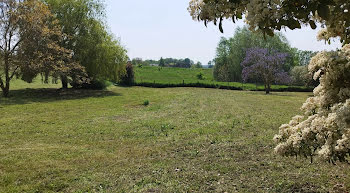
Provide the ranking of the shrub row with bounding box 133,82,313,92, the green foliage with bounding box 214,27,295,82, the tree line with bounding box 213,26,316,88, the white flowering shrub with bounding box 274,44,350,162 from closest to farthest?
the white flowering shrub with bounding box 274,44,350,162 < the shrub row with bounding box 133,82,313,92 < the tree line with bounding box 213,26,316,88 < the green foliage with bounding box 214,27,295,82

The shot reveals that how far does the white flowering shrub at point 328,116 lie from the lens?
2838mm

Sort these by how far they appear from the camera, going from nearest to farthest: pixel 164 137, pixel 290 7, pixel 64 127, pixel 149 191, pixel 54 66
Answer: pixel 290 7
pixel 149 191
pixel 164 137
pixel 64 127
pixel 54 66

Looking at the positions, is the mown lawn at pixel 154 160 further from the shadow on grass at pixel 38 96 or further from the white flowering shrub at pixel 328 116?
the shadow on grass at pixel 38 96

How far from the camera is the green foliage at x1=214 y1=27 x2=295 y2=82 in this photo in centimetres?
4772

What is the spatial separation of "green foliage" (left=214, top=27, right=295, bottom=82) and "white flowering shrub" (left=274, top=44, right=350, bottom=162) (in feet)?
147

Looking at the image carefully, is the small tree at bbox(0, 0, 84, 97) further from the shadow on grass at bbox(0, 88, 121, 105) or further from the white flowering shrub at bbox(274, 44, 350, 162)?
the white flowering shrub at bbox(274, 44, 350, 162)

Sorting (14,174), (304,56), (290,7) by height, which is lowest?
(14,174)

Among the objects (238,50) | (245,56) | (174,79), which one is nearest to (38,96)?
(174,79)

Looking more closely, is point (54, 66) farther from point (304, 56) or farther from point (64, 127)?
point (304, 56)

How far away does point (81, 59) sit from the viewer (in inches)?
1060

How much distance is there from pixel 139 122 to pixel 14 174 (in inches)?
251

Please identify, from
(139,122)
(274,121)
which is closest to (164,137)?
(139,122)

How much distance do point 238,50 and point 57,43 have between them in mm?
35509

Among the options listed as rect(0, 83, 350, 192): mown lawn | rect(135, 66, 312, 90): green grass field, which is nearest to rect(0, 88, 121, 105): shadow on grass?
rect(0, 83, 350, 192): mown lawn
